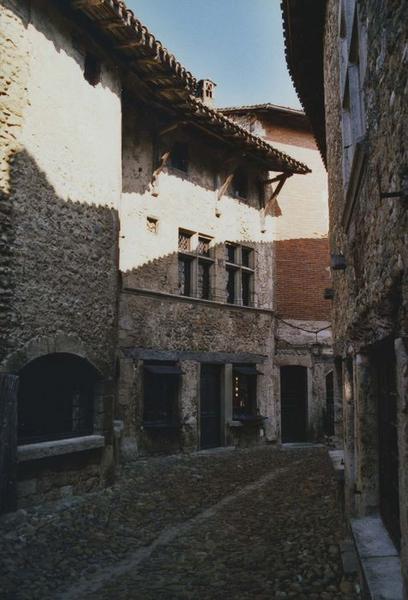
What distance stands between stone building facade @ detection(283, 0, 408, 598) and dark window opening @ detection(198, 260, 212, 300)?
7608 millimetres

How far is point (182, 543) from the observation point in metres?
5.68

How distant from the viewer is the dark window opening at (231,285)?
14.4 meters

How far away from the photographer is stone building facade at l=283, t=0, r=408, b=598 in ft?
8.73

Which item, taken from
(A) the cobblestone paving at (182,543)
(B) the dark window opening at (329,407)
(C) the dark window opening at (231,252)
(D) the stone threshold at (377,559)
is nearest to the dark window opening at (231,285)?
(C) the dark window opening at (231,252)

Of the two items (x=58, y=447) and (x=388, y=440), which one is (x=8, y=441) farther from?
(x=388, y=440)

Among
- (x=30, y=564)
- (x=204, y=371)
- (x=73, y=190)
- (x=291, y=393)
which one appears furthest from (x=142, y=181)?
(x=30, y=564)

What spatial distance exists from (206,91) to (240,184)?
2.91m

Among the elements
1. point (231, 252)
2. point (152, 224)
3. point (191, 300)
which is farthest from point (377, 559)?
point (231, 252)

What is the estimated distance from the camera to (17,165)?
7.00 metres

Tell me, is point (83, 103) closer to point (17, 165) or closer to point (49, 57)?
point (49, 57)

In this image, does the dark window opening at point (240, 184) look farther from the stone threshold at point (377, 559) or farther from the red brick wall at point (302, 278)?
the stone threshold at point (377, 559)

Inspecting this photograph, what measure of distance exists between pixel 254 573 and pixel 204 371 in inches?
335

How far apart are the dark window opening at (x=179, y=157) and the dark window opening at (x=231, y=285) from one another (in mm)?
3069

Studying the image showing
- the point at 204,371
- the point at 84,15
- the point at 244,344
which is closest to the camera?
the point at 84,15
